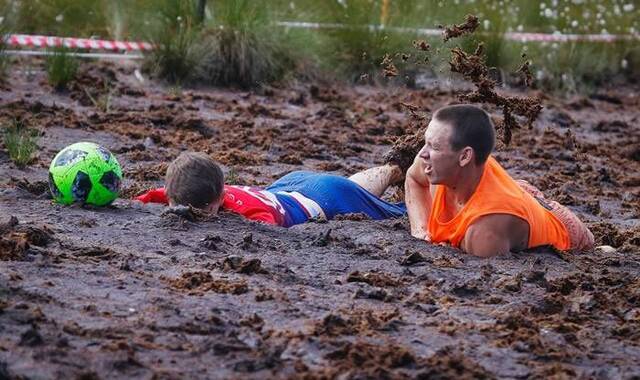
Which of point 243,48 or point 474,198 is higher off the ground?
point 474,198

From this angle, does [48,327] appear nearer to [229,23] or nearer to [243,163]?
[243,163]

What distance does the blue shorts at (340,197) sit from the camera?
806 centimetres

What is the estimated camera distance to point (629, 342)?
5617mm

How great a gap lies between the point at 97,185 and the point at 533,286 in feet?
8.62

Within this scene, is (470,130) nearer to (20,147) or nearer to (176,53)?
(20,147)

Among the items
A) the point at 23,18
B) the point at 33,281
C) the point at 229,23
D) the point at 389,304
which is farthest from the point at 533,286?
the point at 23,18

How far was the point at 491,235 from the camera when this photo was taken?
718 centimetres

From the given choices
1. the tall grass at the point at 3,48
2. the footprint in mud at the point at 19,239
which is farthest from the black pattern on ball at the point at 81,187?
the tall grass at the point at 3,48

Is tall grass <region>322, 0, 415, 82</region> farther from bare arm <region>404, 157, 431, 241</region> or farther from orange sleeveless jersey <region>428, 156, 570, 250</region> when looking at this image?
orange sleeveless jersey <region>428, 156, 570, 250</region>

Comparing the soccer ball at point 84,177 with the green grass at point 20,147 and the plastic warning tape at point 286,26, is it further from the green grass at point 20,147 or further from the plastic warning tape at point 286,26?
the plastic warning tape at point 286,26

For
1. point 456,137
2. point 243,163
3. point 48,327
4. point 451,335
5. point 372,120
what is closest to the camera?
point 48,327

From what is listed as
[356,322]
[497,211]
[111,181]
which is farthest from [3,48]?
[356,322]

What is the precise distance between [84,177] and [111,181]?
18 cm

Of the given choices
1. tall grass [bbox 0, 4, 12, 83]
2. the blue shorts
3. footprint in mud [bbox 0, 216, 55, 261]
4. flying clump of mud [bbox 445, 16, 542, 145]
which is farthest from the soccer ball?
tall grass [bbox 0, 4, 12, 83]
